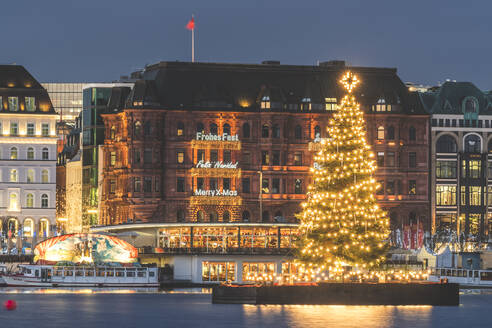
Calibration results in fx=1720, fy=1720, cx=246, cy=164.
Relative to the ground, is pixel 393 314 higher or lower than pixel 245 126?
lower

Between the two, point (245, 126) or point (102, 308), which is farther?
point (245, 126)

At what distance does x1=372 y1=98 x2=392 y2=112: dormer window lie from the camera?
18750cm

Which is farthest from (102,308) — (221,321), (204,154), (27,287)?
(204,154)

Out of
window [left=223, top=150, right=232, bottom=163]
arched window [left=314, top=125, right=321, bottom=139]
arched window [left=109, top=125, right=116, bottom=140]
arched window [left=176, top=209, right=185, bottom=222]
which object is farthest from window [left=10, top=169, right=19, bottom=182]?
arched window [left=314, top=125, right=321, bottom=139]

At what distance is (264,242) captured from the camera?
163000 millimetres

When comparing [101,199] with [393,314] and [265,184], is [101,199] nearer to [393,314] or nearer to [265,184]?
[265,184]

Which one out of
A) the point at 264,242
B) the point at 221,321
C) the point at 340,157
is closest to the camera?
the point at 221,321

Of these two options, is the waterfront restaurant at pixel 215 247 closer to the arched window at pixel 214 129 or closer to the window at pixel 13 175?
the arched window at pixel 214 129

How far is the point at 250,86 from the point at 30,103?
25755 mm

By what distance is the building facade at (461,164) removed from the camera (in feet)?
625

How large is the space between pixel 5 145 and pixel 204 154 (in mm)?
24324

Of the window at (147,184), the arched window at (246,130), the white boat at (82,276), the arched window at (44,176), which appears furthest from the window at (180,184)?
the white boat at (82,276)

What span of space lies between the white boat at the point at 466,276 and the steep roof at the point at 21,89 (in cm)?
5499

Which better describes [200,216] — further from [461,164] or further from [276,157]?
[461,164]
